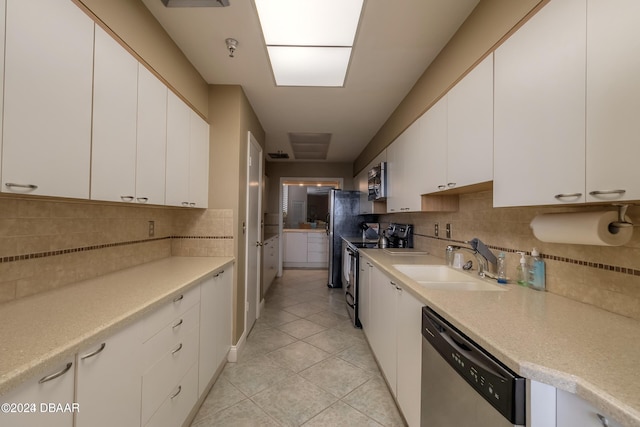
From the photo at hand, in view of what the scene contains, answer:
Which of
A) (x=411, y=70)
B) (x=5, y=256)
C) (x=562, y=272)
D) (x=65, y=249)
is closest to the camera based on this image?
(x=5, y=256)

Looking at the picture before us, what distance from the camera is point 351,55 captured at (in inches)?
74.3

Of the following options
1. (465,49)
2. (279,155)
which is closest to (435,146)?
(465,49)

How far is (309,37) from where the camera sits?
5.56 feet

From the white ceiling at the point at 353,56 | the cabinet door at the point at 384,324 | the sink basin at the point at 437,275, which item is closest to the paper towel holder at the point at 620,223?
the sink basin at the point at 437,275

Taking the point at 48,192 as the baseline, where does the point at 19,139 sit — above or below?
above

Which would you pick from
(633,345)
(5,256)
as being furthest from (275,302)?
(633,345)

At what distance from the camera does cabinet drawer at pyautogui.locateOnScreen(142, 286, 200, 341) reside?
1137 mm

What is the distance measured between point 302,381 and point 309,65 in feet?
8.04

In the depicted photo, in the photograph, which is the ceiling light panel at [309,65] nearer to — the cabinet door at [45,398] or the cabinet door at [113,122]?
the cabinet door at [113,122]

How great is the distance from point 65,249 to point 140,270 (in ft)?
1.52

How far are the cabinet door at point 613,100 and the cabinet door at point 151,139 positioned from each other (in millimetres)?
1972

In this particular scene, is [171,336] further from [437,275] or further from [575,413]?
A: [437,275]

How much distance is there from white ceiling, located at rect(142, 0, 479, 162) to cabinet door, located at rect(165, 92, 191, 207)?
0.44m

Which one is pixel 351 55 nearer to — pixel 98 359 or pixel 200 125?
pixel 200 125
